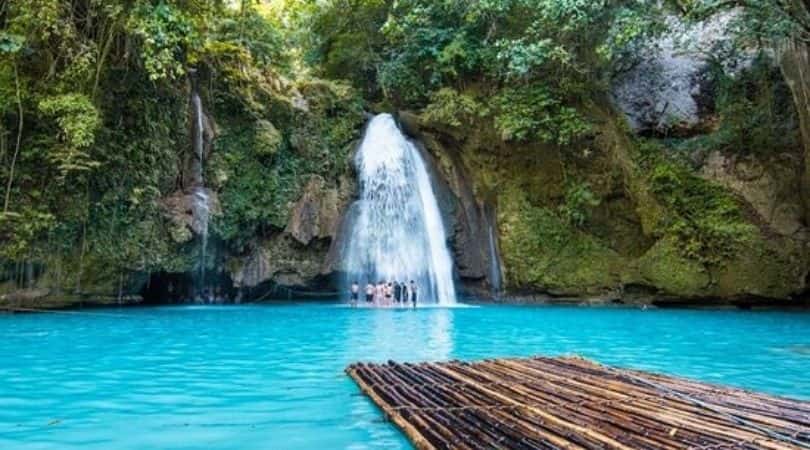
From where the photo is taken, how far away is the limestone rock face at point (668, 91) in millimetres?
21625

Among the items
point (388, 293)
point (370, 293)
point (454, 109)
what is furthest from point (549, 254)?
point (370, 293)

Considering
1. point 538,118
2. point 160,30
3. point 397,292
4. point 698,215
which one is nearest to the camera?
point 160,30

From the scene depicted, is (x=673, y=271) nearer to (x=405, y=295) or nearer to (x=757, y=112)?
(x=757, y=112)

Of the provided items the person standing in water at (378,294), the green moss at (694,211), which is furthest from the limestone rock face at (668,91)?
the person standing in water at (378,294)

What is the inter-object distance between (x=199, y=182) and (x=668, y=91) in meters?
14.6

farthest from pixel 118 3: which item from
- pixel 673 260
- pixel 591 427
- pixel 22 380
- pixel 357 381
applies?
pixel 673 260

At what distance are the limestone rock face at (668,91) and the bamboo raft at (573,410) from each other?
16.5m

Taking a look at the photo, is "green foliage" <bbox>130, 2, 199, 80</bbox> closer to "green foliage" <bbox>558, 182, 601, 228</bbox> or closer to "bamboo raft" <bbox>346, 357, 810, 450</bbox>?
"bamboo raft" <bbox>346, 357, 810, 450</bbox>

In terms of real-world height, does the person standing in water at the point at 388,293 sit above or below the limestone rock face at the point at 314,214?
below

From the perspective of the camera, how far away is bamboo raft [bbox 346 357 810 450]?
4.25 metres

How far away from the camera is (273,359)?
846 centimetres

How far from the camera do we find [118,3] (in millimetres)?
13992

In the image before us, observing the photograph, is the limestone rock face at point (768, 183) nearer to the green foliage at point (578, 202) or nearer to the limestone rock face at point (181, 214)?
the green foliage at point (578, 202)

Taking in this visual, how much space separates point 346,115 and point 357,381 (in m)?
16.2
